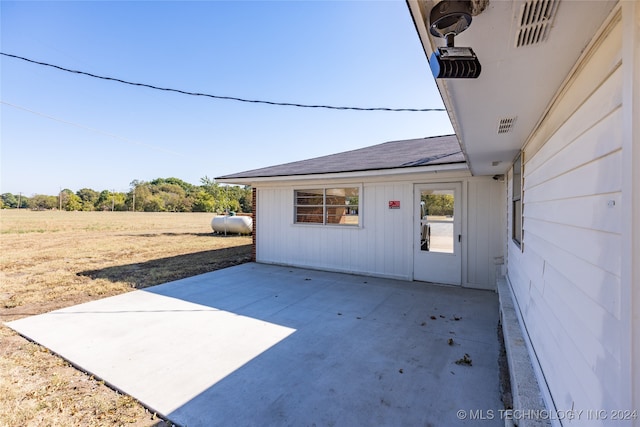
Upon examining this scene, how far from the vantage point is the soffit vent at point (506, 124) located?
2.40 meters

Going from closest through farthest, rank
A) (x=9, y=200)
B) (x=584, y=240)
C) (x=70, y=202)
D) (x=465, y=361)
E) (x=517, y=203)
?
(x=584, y=240) → (x=465, y=361) → (x=517, y=203) → (x=70, y=202) → (x=9, y=200)

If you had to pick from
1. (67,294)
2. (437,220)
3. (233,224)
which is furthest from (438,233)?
(233,224)

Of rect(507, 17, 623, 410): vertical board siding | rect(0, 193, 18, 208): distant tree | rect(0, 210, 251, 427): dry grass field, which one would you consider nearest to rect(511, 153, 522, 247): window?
rect(507, 17, 623, 410): vertical board siding

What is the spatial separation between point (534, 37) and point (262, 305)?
4748mm

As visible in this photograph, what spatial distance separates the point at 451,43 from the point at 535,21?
0.97 feet

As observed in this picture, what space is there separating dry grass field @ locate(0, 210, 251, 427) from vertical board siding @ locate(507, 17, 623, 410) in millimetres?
2772

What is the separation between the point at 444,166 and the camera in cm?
540

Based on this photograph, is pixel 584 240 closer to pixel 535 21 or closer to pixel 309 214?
pixel 535 21

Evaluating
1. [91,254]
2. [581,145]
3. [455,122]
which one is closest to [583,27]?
[581,145]

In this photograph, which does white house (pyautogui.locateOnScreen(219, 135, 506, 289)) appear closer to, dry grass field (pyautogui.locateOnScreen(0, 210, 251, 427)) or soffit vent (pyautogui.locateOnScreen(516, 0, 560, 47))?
dry grass field (pyautogui.locateOnScreen(0, 210, 251, 427))

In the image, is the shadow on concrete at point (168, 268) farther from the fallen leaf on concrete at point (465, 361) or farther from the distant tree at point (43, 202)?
the distant tree at point (43, 202)

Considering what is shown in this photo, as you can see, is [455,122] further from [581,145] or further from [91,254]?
[91,254]

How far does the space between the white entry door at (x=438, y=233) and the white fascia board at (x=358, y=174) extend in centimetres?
74

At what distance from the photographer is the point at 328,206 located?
769 cm
